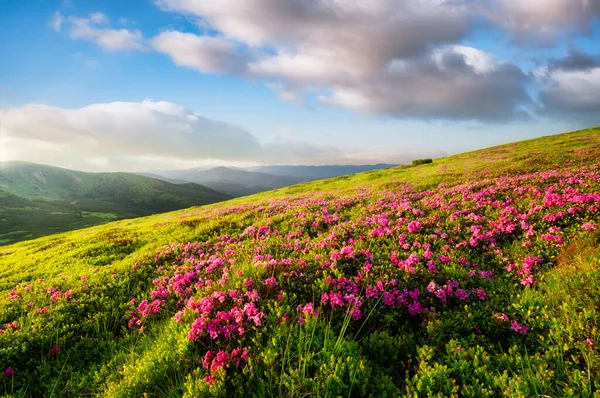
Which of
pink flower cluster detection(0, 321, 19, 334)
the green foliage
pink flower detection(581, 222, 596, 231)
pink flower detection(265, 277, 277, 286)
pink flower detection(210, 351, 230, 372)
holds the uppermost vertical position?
the green foliage

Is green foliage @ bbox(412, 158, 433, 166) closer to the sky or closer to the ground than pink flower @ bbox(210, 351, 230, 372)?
closer to the sky

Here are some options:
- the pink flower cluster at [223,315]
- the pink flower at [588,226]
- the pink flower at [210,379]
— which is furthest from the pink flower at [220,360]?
the pink flower at [588,226]

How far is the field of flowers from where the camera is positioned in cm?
380

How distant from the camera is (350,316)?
15.5 feet

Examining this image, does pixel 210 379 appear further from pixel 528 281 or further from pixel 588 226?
pixel 588 226

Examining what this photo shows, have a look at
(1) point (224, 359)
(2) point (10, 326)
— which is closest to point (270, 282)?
(1) point (224, 359)

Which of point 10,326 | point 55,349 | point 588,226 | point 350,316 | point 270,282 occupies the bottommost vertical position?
point 55,349

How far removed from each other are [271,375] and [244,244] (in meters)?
7.14

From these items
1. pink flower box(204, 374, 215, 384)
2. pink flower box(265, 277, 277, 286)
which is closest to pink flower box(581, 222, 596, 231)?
pink flower box(265, 277, 277, 286)

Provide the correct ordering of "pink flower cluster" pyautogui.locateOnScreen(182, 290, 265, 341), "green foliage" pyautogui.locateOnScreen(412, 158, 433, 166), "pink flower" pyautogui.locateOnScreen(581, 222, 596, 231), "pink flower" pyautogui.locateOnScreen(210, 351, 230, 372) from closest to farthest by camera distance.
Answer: "pink flower" pyautogui.locateOnScreen(210, 351, 230, 372) < "pink flower cluster" pyautogui.locateOnScreen(182, 290, 265, 341) < "pink flower" pyautogui.locateOnScreen(581, 222, 596, 231) < "green foliage" pyautogui.locateOnScreen(412, 158, 433, 166)

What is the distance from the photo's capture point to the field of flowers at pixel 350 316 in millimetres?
3799

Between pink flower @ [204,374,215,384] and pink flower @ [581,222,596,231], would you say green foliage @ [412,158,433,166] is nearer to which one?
pink flower @ [581,222,596,231]

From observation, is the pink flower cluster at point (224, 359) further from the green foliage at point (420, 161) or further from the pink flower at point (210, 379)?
the green foliage at point (420, 161)

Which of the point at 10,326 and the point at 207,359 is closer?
the point at 207,359
